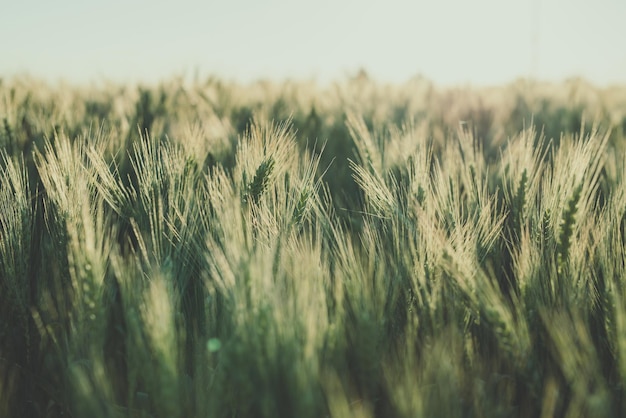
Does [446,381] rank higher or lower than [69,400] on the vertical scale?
higher

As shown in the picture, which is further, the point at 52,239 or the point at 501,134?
the point at 501,134

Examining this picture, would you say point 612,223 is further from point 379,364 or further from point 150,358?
point 150,358

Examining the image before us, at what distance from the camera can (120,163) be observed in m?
1.81

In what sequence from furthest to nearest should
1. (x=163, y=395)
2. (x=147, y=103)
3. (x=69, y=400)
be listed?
(x=147, y=103) → (x=69, y=400) → (x=163, y=395)

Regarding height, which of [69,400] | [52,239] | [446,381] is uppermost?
[52,239]

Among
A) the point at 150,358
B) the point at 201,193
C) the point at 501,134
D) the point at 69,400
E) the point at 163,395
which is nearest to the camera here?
the point at 163,395

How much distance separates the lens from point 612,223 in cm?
127

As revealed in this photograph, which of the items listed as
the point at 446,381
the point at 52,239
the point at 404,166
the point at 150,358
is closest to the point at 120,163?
the point at 52,239

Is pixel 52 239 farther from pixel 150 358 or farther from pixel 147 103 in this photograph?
pixel 147 103

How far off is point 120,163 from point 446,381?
142 cm

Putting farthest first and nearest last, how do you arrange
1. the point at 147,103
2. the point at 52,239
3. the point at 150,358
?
the point at 147,103
the point at 52,239
the point at 150,358

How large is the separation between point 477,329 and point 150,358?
0.67 m

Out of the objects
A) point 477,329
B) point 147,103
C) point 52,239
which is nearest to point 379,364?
point 477,329

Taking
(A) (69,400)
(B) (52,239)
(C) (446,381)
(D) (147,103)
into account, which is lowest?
(A) (69,400)
